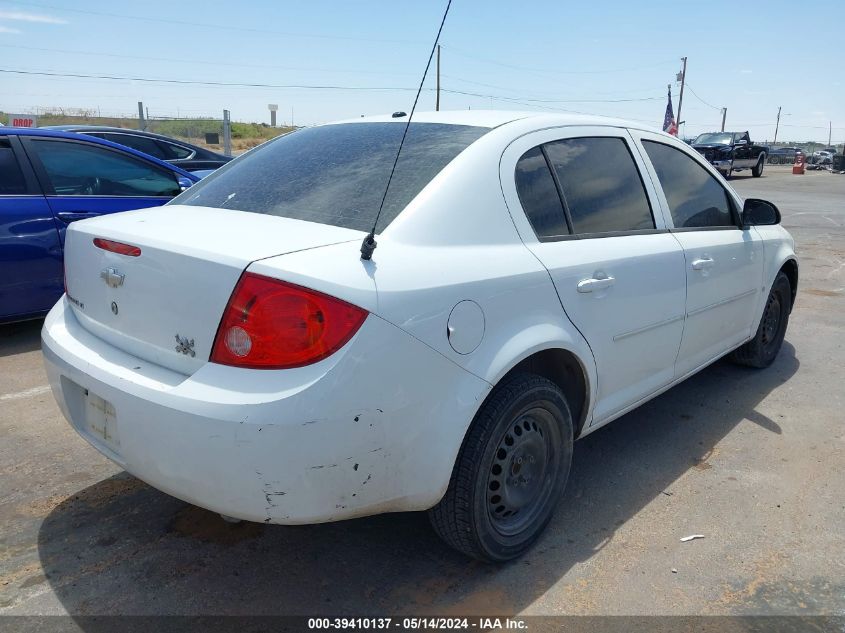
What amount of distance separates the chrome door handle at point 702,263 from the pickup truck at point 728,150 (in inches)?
959

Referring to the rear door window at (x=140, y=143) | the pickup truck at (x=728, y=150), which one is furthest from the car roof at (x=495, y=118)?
the pickup truck at (x=728, y=150)

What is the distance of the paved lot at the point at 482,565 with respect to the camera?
2332 millimetres

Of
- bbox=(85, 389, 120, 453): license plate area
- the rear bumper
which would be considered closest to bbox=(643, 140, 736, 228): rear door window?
the rear bumper

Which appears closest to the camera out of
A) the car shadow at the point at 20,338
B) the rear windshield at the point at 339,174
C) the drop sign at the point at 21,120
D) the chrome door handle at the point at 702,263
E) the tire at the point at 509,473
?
the tire at the point at 509,473

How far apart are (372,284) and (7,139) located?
426 cm

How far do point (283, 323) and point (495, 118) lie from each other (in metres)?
1.42

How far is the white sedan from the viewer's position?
191cm

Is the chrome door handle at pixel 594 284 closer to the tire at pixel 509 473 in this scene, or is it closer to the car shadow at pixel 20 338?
the tire at pixel 509 473

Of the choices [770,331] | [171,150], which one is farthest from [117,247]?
[171,150]

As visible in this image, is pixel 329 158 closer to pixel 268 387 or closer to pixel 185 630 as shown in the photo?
pixel 268 387

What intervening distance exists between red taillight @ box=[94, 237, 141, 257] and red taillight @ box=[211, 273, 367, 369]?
0.52 meters

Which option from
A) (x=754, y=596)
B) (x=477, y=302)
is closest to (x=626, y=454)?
(x=754, y=596)

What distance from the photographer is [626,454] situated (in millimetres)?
3475

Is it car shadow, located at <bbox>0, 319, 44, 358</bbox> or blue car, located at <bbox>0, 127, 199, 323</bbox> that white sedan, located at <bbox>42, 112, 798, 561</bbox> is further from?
car shadow, located at <bbox>0, 319, 44, 358</bbox>
